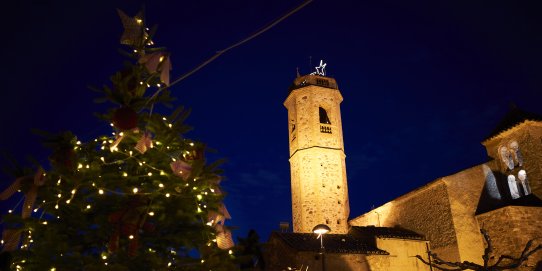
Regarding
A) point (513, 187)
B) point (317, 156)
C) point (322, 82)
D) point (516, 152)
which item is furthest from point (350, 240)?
point (322, 82)

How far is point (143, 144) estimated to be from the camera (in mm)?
6086

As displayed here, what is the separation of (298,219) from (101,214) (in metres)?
21.5

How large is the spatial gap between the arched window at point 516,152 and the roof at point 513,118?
29.8 inches

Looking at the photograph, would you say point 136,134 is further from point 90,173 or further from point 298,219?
point 298,219

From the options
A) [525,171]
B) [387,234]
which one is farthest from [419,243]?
[525,171]

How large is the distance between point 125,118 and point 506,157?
18.8 metres

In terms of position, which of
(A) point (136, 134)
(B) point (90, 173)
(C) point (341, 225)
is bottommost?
(B) point (90, 173)

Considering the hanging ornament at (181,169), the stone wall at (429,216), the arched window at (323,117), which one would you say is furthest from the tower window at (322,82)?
the hanging ornament at (181,169)

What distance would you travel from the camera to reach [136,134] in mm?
6457

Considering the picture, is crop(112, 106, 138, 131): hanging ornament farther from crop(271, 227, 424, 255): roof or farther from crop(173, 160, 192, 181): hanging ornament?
crop(271, 227, 424, 255): roof

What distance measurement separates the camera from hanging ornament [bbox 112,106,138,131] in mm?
5961

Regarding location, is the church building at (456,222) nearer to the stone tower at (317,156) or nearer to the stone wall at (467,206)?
the stone wall at (467,206)

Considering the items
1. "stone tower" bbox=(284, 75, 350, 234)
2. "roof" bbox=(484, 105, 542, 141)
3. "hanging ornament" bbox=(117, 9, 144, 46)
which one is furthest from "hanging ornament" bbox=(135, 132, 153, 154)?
"stone tower" bbox=(284, 75, 350, 234)

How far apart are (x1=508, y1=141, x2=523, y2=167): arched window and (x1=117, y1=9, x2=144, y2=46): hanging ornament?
17.8 metres
